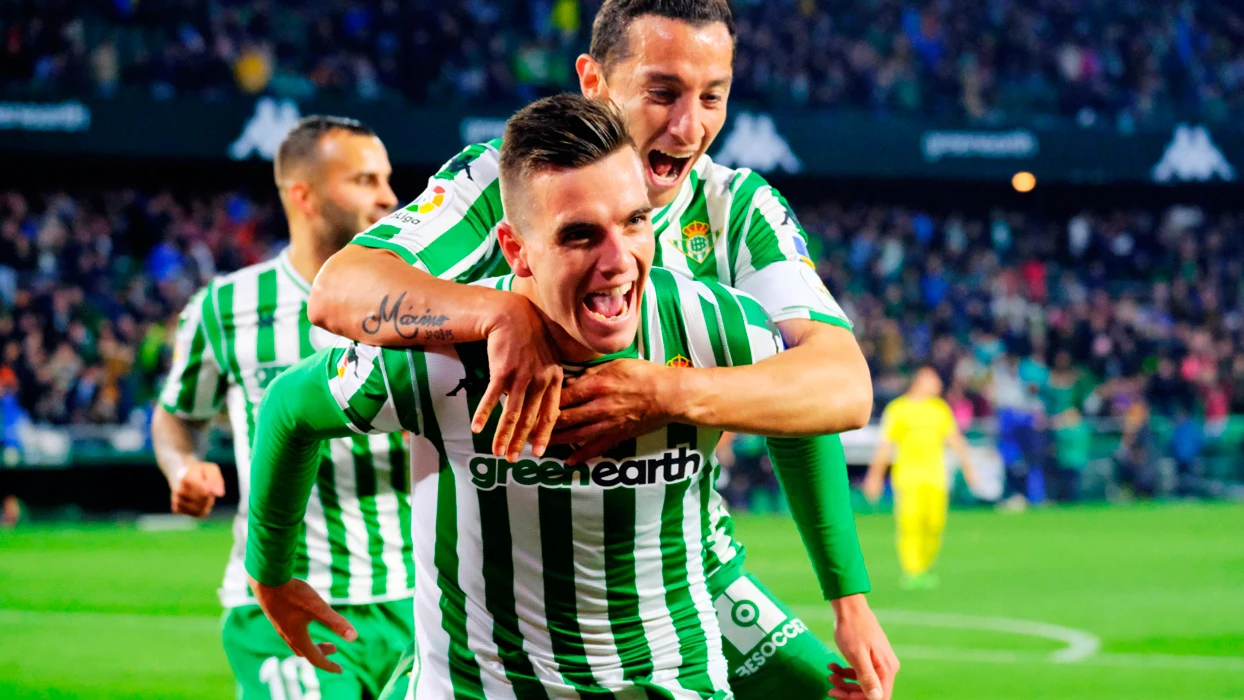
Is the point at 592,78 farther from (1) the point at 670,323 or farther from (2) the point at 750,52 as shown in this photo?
(2) the point at 750,52

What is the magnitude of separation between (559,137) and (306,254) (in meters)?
2.61

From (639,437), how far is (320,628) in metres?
2.09

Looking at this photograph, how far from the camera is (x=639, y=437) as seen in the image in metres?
3.03

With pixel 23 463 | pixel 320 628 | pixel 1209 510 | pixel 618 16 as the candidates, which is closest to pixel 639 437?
pixel 618 16

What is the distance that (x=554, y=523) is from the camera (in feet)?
10.0

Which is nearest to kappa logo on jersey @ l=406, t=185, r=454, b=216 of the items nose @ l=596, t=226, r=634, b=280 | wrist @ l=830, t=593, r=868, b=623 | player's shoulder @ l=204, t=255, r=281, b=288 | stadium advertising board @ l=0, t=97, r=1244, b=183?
nose @ l=596, t=226, r=634, b=280

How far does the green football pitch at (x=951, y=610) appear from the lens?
940 centimetres

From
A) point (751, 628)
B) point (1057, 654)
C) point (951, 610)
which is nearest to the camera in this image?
point (751, 628)

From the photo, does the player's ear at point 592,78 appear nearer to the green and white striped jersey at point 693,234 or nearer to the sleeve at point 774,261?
the green and white striped jersey at point 693,234

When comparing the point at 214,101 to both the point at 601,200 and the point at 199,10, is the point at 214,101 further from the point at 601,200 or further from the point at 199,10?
the point at 601,200

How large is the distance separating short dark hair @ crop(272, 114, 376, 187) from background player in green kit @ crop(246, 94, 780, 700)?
2.23 meters

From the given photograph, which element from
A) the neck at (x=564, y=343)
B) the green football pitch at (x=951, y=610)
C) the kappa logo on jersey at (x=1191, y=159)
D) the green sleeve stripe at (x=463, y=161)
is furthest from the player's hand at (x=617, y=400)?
the kappa logo on jersey at (x=1191, y=159)

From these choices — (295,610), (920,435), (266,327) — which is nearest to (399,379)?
(295,610)

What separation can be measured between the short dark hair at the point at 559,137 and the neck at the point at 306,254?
238 centimetres
